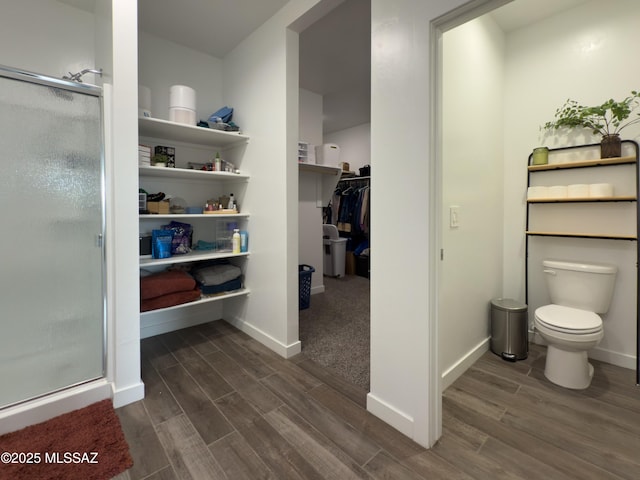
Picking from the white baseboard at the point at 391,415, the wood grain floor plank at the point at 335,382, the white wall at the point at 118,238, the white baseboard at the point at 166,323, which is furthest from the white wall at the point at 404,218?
the white baseboard at the point at 166,323

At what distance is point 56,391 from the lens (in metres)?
1.62

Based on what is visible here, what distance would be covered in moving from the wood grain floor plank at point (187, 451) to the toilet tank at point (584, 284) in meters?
2.40

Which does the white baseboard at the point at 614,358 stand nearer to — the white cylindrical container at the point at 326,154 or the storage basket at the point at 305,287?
the storage basket at the point at 305,287

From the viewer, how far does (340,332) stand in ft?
8.96

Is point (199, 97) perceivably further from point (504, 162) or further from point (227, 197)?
point (504, 162)

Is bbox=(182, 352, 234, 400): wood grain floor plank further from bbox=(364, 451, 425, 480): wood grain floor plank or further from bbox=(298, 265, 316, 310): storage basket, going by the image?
bbox=(298, 265, 316, 310): storage basket

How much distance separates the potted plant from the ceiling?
2.55 ft

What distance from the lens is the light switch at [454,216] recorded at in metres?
1.86

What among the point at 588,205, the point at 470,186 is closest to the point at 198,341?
the point at 470,186

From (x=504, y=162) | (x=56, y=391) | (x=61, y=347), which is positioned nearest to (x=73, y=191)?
(x=61, y=347)

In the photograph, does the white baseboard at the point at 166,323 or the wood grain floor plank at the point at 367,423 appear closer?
the wood grain floor plank at the point at 367,423

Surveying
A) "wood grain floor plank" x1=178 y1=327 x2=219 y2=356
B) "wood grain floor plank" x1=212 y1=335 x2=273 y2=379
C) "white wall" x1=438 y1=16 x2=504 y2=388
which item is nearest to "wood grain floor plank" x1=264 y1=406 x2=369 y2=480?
"wood grain floor plank" x1=212 y1=335 x2=273 y2=379

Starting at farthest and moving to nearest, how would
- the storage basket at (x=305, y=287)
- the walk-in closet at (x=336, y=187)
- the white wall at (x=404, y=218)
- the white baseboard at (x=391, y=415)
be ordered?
the storage basket at (x=305, y=287), the walk-in closet at (x=336, y=187), the white baseboard at (x=391, y=415), the white wall at (x=404, y=218)

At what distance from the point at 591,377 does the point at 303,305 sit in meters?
2.42
